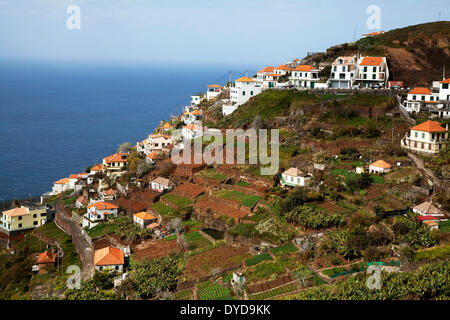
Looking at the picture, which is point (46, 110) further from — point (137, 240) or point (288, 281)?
point (288, 281)

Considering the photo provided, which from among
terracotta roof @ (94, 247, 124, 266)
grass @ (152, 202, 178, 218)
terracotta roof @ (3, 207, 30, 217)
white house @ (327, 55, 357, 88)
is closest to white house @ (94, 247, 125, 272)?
terracotta roof @ (94, 247, 124, 266)

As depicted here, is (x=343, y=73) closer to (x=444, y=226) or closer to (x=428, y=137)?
(x=428, y=137)

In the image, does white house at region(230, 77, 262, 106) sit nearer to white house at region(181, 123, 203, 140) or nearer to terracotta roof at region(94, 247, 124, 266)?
white house at region(181, 123, 203, 140)

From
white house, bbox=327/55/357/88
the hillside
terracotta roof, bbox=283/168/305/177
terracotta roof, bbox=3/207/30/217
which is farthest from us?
the hillside

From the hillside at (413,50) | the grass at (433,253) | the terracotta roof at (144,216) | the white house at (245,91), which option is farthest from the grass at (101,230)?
the hillside at (413,50)

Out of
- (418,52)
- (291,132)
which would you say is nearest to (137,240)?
(291,132)

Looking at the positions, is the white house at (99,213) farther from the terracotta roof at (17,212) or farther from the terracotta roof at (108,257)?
the terracotta roof at (17,212)
